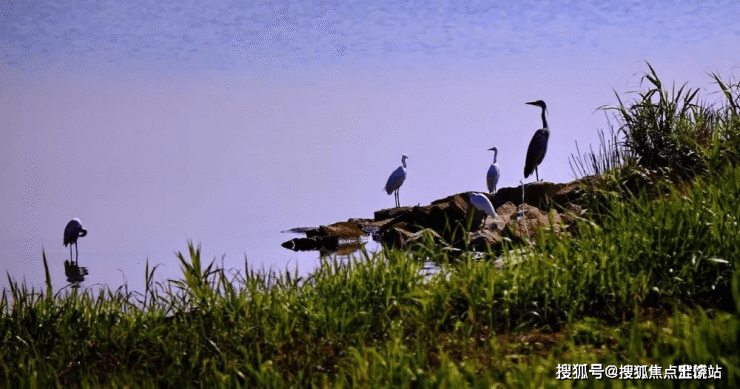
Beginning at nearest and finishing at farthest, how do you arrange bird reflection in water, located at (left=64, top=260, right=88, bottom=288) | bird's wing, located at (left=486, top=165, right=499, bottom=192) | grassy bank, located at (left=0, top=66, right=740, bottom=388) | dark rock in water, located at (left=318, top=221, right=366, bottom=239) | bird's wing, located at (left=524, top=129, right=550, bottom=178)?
grassy bank, located at (left=0, top=66, right=740, bottom=388) → bird reflection in water, located at (left=64, top=260, right=88, bottom=288) → dark rock in water, located at (left=318, top=221, right=366, bottom=239) → bird's wing, located at (left=524, top=129, right=550, bottom=178) → bird's wing, located at (left=486, top=165, right=499, bottom=192)

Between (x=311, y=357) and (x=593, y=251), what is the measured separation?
2119 mm

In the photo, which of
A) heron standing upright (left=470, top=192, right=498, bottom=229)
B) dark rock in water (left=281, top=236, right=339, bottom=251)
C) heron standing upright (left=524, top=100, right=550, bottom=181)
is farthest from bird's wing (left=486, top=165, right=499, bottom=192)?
heron standing upright (left=470, top=192, right=498, bottom=229)

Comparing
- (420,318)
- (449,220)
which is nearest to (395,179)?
(449,220)

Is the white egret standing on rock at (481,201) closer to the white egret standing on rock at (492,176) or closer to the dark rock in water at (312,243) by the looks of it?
the dark rock in water at (312,243)

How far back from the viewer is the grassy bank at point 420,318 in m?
4.51

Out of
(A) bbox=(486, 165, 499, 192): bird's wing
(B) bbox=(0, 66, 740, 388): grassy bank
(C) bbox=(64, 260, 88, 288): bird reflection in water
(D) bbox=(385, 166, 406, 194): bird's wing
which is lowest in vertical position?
(B) bbox=(0, 66, 740, 388): grassy bank

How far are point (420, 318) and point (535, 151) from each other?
12149 millimetres

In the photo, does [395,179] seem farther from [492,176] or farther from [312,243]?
[312,243]

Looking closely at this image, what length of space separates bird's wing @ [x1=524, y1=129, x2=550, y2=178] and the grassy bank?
34.4ft

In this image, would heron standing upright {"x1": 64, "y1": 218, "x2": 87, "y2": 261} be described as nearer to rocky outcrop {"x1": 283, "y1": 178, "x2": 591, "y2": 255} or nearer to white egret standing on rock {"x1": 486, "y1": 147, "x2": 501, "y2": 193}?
rocky outcrop {"x1": 283, "y1": 178, "x2": 591, "y2": 255}

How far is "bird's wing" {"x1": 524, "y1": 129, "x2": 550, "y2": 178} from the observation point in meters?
16.9

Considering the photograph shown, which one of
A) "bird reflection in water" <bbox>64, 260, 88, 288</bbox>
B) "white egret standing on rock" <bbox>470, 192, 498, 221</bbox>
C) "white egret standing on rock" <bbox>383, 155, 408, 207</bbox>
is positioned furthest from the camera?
"white egret standing on rock" <bbox>383, 155, 408, 207</bbox>

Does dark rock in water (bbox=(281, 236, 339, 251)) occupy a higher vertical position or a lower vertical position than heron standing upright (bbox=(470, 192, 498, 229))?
lower

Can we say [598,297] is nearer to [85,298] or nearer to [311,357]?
[311,357]
